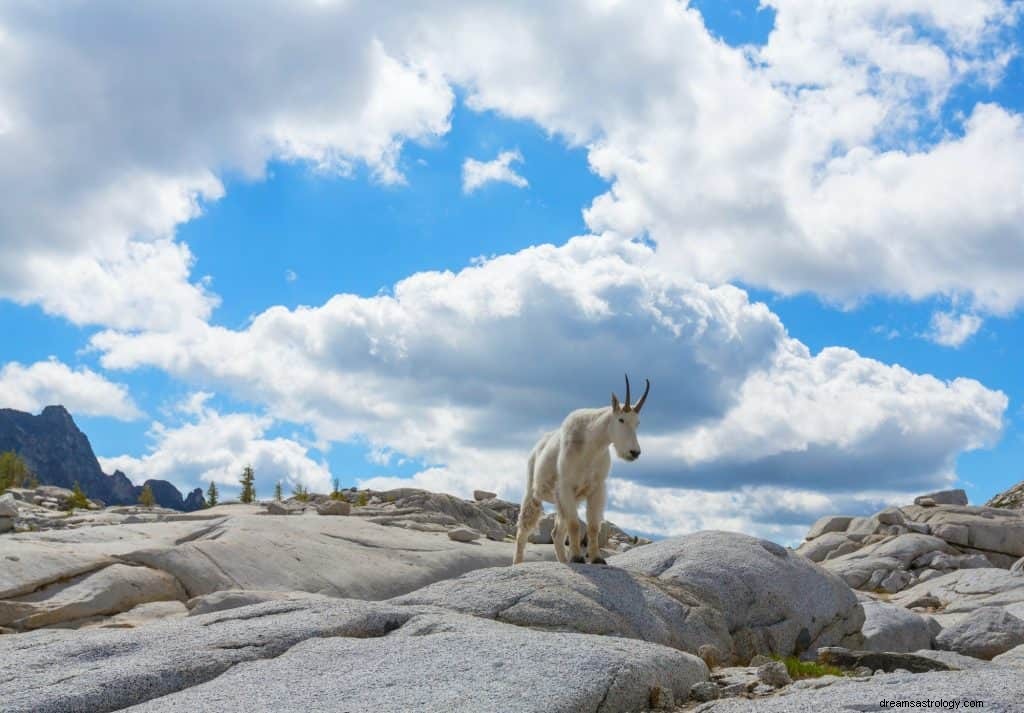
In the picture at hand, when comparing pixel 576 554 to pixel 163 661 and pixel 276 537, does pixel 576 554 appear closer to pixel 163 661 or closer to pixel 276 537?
pixel 163 661

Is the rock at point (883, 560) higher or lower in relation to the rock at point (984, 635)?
higher

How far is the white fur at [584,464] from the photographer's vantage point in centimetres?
1700

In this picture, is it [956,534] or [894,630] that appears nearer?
[894,630]

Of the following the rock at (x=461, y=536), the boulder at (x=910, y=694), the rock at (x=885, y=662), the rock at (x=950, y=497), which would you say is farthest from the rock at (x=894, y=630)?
the rock at (x=950, y=497)

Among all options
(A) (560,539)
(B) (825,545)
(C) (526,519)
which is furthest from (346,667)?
(B) (825,545)

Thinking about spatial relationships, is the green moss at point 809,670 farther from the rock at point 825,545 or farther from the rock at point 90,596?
the rock at point 825,545

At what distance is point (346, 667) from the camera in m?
10.5

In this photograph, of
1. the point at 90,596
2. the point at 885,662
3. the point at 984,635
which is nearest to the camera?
the point at 885,662

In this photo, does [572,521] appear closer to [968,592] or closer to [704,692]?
[704,692]

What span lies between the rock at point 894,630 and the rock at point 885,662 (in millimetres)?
5462

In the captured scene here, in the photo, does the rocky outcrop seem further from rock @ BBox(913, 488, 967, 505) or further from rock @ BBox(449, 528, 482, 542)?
rock @ BBox(449, 528, 482, 542)

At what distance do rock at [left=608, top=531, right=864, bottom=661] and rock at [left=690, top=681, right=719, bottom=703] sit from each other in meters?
5.08

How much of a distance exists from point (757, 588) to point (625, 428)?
372cm

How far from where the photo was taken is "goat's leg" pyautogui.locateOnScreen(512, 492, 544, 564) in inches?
748
